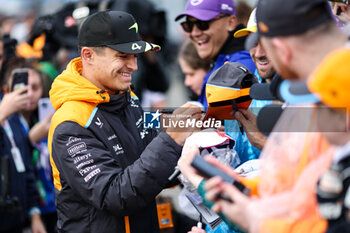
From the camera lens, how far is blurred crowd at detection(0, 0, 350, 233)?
5.21ft

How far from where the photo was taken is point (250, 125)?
9.17ft

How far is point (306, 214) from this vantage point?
160 centimetres

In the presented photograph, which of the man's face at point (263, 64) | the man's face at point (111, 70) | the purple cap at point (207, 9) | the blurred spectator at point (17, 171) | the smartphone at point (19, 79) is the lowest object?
the blurred spectator at point (17, 171)

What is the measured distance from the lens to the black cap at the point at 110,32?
294 centimetres

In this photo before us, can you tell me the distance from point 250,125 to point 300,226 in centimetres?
125

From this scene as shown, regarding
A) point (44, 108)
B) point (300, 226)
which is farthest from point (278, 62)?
point (44, 108)

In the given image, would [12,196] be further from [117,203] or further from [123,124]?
[117,203]

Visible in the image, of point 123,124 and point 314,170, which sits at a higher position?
point 314,170

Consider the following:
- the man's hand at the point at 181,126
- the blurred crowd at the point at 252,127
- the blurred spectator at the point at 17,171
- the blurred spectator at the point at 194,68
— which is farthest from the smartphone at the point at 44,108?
the man's hand at the point at 181,126

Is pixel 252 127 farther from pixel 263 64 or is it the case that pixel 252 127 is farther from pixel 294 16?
pixel 294 16

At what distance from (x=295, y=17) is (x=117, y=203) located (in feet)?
4.60

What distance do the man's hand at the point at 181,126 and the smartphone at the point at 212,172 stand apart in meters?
0.67

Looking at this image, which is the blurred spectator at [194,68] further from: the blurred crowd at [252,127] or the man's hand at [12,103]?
the man's hand at [12,103]

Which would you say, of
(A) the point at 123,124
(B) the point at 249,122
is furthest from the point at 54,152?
(B) the point at 249,122
